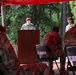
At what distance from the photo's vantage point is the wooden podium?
10570mm

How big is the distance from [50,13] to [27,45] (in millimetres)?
7183

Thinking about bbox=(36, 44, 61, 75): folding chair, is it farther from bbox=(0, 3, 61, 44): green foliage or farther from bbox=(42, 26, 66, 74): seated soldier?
bbox=(0, 3, 61, 44): green foliage

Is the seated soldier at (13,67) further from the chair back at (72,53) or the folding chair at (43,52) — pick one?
the folding chair at (43,52)

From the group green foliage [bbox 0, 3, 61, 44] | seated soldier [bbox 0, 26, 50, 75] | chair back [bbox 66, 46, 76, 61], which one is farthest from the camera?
green foliage [bbox 0, 3, 61, 44]

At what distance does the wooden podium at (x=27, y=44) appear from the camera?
10.6 meters

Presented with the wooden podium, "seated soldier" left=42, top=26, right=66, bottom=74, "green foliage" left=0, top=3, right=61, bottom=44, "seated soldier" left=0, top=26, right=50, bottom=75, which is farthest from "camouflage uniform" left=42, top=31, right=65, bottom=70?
"green foliage" left=0, top=3, right=61, bottom=44

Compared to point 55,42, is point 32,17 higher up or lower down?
higher up

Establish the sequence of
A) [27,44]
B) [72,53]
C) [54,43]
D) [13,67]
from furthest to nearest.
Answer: [27,44], [54,43], [72,53], [13,67]

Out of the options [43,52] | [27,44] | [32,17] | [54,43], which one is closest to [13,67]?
[43,52]

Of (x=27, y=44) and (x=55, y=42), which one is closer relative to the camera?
(x=55, y=42)

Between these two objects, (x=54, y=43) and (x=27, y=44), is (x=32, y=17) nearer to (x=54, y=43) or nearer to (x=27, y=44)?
(x=27, y=44)

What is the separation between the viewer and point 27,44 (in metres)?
10.7

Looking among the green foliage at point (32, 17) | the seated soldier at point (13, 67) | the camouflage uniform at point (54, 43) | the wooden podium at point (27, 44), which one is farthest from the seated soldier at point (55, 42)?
the green foliage at point (32, 17)

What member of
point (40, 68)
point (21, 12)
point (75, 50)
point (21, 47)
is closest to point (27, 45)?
point (21, 47)
